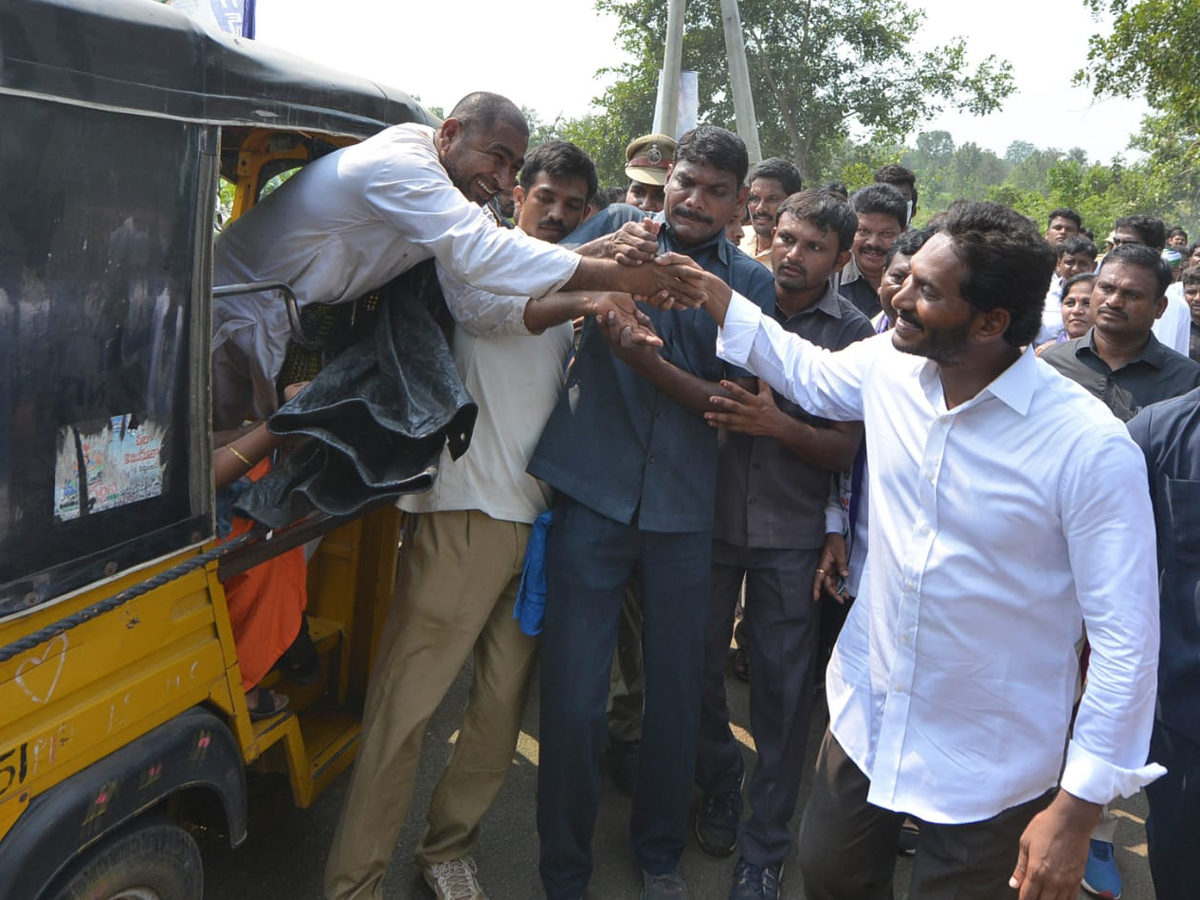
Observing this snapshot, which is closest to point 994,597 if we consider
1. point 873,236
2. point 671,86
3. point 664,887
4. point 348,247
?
point 664,887

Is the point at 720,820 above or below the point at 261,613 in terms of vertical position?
below

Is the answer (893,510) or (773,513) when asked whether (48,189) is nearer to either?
(893,510)

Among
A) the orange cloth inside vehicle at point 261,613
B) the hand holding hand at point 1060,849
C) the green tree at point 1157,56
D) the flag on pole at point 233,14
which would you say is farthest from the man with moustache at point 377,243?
the green tree at point 1157,56

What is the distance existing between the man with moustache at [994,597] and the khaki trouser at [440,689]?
1.04 meters

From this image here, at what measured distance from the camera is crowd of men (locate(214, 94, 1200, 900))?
2.03 m

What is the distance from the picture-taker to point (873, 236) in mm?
4199

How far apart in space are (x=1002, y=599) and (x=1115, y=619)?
0.23m

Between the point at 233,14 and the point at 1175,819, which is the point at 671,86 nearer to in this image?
the point at 233,14

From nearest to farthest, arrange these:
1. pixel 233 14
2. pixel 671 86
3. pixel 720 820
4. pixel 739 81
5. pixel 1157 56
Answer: pixel 720 820 < pixel 233 14 < pixel 1157 56 < pixel 671 86 < pixel 739 81

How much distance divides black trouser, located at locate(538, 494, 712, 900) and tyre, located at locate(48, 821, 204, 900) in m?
1.00

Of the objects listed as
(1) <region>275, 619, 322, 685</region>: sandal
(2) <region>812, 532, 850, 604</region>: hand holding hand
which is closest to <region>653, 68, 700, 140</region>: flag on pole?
(2) <region>812, 532, 850, 604</region>: hand holding hand

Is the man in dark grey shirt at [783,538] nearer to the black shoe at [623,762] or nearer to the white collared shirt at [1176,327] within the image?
the black shoe at [623,762]

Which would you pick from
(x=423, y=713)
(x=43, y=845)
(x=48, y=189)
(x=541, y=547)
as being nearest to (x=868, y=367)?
(x=541, y=547)

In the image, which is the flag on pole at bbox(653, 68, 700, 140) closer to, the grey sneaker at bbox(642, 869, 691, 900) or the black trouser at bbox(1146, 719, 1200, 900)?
the grey sneaker at bbox(642, 869, 691, 900)
